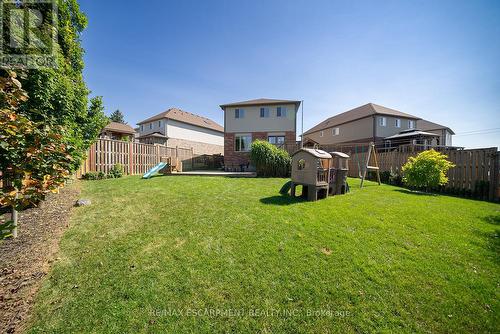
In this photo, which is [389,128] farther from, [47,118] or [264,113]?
[47,118]

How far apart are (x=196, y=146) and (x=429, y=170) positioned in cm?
2933

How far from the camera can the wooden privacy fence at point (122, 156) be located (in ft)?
36.4

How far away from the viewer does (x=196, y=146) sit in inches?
1273

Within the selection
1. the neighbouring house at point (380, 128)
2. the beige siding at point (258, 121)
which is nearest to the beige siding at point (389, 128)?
the neighbouring house at point (380, 128)

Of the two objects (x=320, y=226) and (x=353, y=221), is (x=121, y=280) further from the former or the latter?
(x=353, y=221)

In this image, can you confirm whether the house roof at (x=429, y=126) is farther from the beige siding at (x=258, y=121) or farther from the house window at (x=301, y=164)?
the house window at (x=301, y=164)

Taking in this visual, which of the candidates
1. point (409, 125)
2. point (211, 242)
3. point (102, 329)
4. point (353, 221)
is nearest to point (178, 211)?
point (211, 242)

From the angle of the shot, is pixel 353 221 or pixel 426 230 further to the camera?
pixel 353 221

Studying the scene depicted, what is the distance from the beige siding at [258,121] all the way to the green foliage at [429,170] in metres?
11.9

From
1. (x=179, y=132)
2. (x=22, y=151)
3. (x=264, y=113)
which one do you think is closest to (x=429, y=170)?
(x=22, y=151)

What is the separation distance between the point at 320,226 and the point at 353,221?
88 centimetres

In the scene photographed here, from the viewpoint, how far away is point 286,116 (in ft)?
64.4

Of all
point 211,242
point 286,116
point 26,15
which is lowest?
point 211,242

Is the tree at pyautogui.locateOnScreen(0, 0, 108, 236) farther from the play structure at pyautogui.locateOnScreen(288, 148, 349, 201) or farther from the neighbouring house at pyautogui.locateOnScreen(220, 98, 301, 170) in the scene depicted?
the neighbouring house at pyautogui.locateOnScreen(220, 98, 301, 170)
